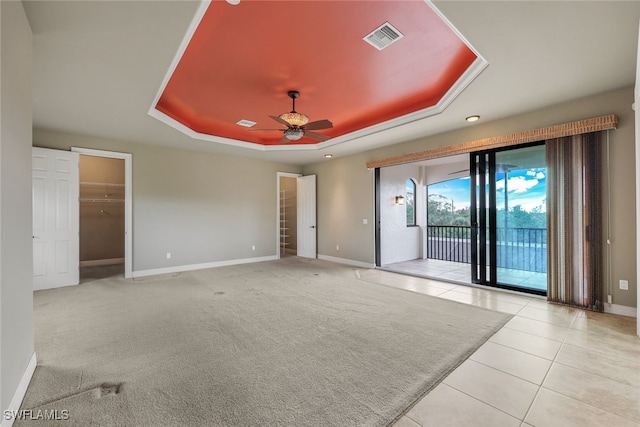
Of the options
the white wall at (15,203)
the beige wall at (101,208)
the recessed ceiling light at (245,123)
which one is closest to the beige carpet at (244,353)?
the white wall at (15,203)

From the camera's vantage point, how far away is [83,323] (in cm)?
302

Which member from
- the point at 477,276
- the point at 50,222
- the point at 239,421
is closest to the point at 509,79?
the point at 477,276

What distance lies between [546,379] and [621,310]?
2256 mm

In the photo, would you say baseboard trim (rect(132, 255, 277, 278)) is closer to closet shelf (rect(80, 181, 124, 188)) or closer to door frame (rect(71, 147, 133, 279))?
door frame (rect(71, 147, 133, 279))

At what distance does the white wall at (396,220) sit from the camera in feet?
21.3

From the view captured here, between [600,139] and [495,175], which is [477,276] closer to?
[495,175]

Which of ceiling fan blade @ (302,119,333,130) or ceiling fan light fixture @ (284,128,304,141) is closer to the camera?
ceiling fan blade @ (302,119,333,130)

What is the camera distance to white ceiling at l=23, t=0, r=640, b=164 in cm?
196

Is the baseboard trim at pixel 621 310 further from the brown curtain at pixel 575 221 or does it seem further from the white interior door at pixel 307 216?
the white interior door at pixel 307 216

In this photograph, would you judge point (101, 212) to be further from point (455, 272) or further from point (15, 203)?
point (455, 272)

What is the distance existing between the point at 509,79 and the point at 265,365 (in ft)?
12.4

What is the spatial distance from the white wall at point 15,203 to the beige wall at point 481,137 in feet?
17.0

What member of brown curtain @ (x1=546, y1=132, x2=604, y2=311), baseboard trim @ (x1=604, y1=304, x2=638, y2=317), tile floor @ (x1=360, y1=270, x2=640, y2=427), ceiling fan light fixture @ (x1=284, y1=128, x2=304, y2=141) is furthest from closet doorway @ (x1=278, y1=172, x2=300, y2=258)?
baseboard trim @ (x1=604, y1=304, x2=638, y2=317)

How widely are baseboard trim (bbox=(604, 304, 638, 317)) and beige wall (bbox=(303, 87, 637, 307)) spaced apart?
5cm
